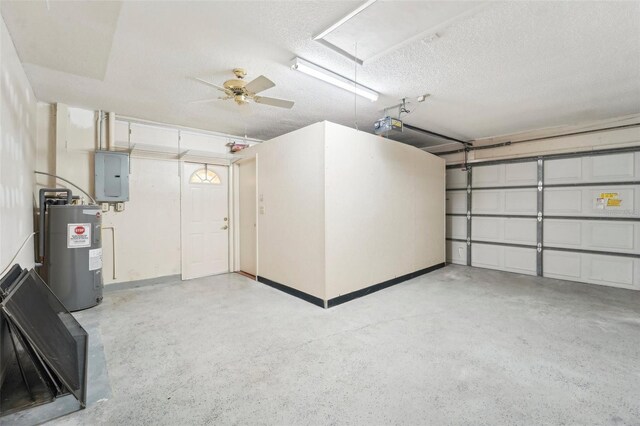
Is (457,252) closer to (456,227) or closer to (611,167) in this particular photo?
(456,227)

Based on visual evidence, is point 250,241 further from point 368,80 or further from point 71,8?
point 71,8

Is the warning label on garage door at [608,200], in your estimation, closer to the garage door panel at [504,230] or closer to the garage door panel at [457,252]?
the garage door panel at [504,230]

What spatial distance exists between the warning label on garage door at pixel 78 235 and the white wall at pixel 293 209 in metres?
2.25

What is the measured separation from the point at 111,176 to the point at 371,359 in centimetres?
426

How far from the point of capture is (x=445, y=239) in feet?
20.8

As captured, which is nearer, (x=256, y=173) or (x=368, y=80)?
(x=368, y=80)

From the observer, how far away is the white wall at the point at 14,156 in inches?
82.0

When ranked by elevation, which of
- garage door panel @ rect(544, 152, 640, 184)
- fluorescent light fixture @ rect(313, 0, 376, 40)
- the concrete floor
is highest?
fluorescent light fixture @ rect(313, 0, 376, 40)

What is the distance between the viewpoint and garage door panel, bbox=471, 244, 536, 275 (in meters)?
5.34

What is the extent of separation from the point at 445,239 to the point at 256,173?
447cm

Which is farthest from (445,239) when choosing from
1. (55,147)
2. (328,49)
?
(55,147)

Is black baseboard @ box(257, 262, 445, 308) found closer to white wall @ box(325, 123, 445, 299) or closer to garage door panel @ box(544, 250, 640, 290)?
white wall @ box(325, 123, 445, 299)

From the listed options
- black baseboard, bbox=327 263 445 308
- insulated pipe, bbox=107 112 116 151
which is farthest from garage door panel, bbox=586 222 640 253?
insulated pipe, bbox=107 112 116 151

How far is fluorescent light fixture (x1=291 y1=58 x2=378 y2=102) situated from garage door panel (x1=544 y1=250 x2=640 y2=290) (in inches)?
179
